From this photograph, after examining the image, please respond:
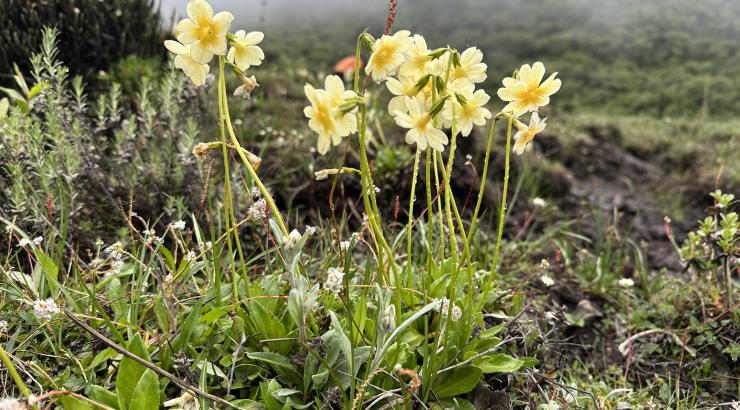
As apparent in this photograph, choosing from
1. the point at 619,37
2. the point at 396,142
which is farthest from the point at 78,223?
the point at 619,37

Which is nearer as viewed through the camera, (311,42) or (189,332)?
(189,332)

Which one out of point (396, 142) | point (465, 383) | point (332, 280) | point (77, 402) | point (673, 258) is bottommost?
point (673, 258)

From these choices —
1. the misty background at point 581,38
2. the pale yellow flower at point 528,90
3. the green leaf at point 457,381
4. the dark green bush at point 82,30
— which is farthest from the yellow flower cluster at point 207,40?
the misty background at point 581,38

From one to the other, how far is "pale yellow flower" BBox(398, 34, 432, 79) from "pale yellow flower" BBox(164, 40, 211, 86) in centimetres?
45

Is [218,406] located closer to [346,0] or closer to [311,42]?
[311,42]

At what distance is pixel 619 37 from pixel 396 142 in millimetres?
7241

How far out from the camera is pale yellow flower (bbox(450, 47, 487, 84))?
1.31 m

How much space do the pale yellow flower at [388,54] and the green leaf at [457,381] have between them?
2.44 ft

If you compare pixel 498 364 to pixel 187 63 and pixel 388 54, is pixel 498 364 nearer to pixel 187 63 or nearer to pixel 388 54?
pixel 388 54

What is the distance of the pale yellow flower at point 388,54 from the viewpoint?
1178 millimetres

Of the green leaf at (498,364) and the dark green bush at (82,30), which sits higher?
the dark green bush at (82,30)

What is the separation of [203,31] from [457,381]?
3.31 ft

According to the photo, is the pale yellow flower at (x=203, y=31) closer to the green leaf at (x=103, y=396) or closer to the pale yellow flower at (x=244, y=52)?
the pale yellow flower at (x=244, y=52)

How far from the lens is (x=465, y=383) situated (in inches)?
56.4
